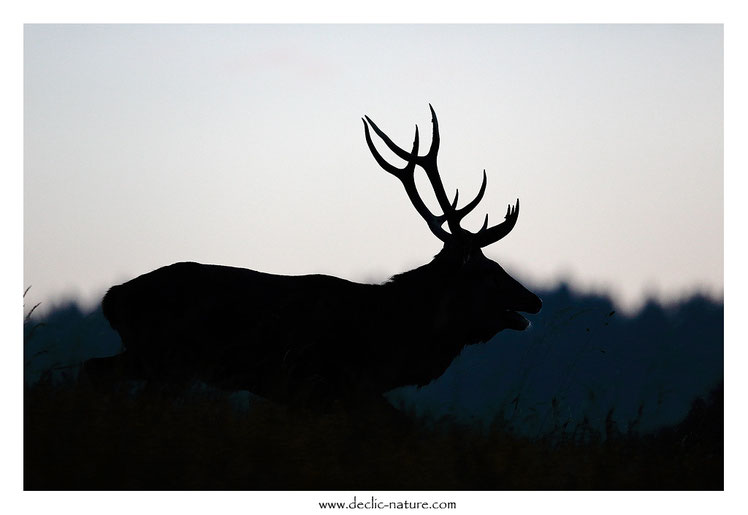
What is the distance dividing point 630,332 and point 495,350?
1769mm

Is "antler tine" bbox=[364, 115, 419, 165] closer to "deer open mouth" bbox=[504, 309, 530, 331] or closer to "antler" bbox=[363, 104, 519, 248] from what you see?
"antler" bbox=[363, 104, 519, 248]

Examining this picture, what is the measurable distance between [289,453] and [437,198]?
2828mm

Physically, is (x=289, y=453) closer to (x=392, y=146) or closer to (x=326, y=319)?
(x=326, y=319)

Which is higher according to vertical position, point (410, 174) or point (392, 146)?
point (392, 146)

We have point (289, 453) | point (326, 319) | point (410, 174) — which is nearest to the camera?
point (289, 453)

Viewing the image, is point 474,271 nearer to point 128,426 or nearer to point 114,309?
point 114,309

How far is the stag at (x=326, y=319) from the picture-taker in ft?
22.0

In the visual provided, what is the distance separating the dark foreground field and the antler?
1.72m

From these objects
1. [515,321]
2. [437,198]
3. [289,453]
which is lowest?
[289,453]

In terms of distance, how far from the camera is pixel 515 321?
721cm

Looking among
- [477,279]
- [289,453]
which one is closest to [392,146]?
[477,279]

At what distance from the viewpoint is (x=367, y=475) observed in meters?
5.02

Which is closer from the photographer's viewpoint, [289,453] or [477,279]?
[289,453]

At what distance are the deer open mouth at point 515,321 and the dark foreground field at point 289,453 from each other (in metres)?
1.37
